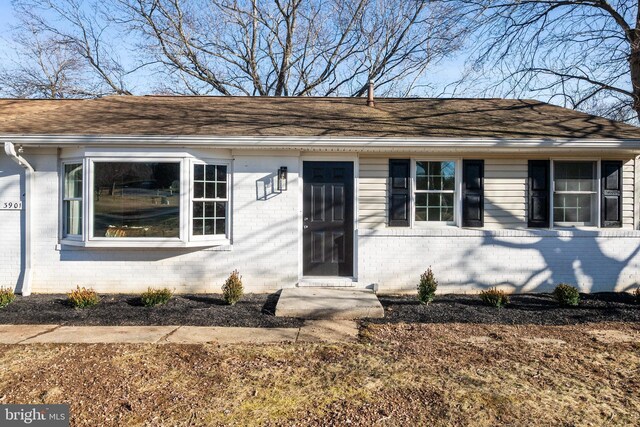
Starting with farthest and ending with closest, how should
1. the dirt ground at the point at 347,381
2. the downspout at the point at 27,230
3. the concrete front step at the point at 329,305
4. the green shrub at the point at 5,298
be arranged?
the downspout at the point at 27,230 → the green shrub at the point at 5,298 → the concrete front step at the point at 329,305 → the dirt ground at the point at 347,381

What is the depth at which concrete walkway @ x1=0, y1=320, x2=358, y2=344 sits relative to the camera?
507 cm

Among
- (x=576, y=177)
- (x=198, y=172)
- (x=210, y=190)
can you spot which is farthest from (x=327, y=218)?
(x=576, y=177)

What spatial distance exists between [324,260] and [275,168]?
193 centimetres

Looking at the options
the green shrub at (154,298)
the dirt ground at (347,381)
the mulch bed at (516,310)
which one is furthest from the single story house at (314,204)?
the dirt ground at (347,381)

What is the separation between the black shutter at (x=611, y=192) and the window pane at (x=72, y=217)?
9.66 meters

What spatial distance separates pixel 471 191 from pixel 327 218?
2.78m

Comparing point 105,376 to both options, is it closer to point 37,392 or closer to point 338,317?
point 37,392

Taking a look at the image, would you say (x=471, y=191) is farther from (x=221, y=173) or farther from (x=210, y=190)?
(x=210, y=190)

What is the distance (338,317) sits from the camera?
6.21m

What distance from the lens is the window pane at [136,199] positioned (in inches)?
285

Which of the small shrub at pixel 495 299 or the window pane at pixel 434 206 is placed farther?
the window pane at pixel 434 206

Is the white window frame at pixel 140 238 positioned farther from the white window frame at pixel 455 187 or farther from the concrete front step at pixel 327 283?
the white window frame at pixel 455 187

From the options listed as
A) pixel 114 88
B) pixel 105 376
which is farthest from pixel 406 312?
pixel 114 88

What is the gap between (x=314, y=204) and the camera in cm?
790
